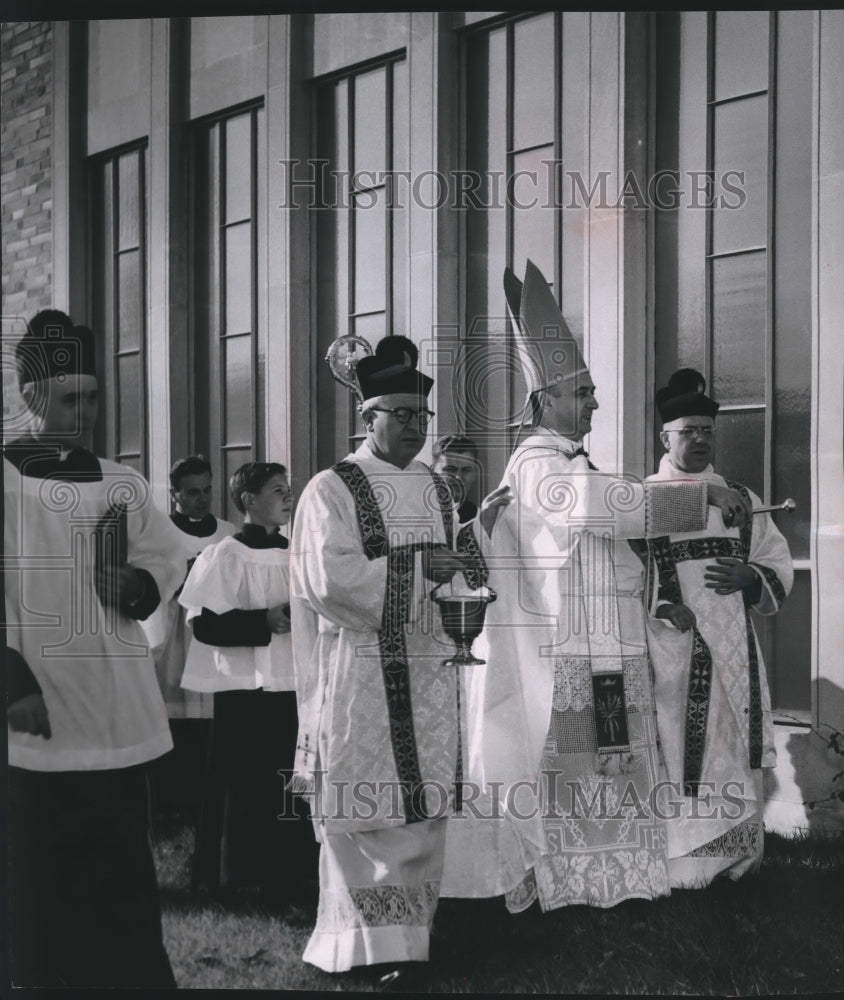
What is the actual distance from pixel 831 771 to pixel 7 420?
3.06m

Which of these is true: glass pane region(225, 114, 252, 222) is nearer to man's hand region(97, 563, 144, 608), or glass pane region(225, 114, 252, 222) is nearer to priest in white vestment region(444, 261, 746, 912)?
priest in white vestment region(444, 261, 746, 912)

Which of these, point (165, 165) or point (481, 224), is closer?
point (481, 224)

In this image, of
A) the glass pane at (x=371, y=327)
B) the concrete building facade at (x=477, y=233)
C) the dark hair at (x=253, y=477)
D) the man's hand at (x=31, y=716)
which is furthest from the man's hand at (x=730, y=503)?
the man's hand at (x=31, y=716)

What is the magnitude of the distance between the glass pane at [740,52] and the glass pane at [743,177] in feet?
0.21

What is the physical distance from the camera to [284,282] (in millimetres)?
4746

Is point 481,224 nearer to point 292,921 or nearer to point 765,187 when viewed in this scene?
point 765,187

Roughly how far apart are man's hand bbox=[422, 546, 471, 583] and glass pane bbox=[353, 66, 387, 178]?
1310 millimetres

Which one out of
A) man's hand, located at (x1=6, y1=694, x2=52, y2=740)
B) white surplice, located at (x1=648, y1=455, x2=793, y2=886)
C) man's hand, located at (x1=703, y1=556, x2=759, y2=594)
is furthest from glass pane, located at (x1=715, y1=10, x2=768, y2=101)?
man's hand, located at (x1=6, y1=694, x2=52, y2=740)

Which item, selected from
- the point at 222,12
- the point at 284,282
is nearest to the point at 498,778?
the point at 284,282

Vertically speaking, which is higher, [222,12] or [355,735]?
[222,12]

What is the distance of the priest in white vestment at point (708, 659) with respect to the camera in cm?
454

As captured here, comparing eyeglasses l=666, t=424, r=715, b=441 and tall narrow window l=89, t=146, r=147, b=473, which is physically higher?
tall narrow window l=89, t=146, r=147, b=473

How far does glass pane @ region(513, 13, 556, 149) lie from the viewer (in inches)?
181

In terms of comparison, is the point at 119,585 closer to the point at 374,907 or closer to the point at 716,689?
the point at 374,907
